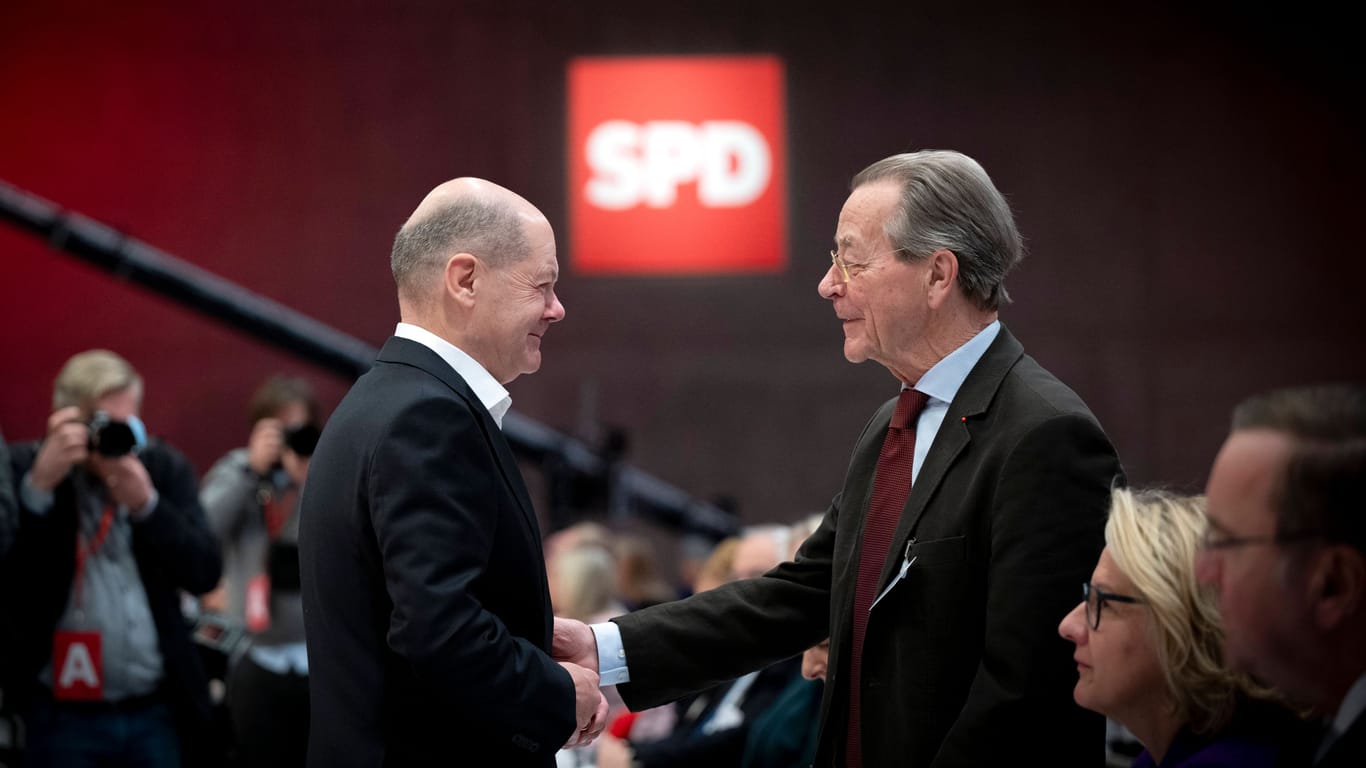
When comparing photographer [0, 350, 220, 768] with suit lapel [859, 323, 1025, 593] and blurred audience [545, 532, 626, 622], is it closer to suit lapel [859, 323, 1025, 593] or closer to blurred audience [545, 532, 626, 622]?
blurred audience [545, 532, 626, 622]

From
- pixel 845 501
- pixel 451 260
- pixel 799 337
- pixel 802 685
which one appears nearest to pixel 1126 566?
pixel 845 501

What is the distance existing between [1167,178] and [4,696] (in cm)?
680

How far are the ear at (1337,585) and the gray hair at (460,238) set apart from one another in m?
1.16

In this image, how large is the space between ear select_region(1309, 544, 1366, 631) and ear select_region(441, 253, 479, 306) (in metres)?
1.17

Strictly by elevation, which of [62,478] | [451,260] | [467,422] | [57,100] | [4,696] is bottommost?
[4,696]

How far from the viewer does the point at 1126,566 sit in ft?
5.68

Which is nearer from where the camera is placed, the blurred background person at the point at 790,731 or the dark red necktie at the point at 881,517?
the dark red necktie at the point at 881,517

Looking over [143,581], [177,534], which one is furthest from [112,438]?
[143,581]

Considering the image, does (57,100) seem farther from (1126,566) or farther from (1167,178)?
(1126,566)

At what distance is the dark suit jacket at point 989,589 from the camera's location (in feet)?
5.83

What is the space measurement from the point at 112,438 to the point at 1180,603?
2.56 meters

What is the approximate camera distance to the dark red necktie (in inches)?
77.0

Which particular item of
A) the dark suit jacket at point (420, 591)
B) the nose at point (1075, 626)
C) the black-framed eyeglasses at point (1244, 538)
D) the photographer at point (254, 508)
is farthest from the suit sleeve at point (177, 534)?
the black-framed eyeglasses at point (1244, 538)

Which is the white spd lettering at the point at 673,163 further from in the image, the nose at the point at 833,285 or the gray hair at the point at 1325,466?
the gray hair at the point at 1325,466
